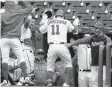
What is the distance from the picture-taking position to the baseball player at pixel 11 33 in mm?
8688

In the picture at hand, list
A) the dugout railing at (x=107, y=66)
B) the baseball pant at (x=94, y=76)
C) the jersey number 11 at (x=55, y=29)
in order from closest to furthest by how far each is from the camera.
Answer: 1. the dugout railing at (x=107, y=66)
2. the baseball pant at (x=94, y=76)
3. the jersey number 11 at (x=55, y=29)

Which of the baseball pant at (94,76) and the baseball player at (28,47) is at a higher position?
the baseball player at (28,47)

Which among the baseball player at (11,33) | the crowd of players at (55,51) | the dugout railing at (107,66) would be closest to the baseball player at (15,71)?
the crowd of players at (55,51)

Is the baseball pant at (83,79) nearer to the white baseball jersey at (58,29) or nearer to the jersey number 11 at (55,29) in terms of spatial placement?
the white baseball jersey at (58,29)

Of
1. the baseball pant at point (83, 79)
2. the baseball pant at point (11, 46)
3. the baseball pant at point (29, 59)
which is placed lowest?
the baseball pant at point (83, 79)

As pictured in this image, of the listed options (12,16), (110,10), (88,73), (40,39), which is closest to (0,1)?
(12,16)

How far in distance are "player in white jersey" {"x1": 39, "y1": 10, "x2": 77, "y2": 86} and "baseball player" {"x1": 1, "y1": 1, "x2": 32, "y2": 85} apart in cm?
45

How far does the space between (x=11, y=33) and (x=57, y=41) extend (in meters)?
0.83

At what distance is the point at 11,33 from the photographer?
8.71m

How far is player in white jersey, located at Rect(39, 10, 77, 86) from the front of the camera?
8742 mm

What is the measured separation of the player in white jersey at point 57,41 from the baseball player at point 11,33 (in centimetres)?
45

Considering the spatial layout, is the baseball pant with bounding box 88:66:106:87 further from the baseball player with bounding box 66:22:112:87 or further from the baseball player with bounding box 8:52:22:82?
the baseball player with bounding box 8:52:22:82

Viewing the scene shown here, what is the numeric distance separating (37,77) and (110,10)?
9.36 feet

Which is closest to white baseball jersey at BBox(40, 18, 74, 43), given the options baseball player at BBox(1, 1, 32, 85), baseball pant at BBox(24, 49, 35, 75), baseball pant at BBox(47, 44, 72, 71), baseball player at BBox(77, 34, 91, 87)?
baseball pant at BBox(47, 44, 72, 71)
